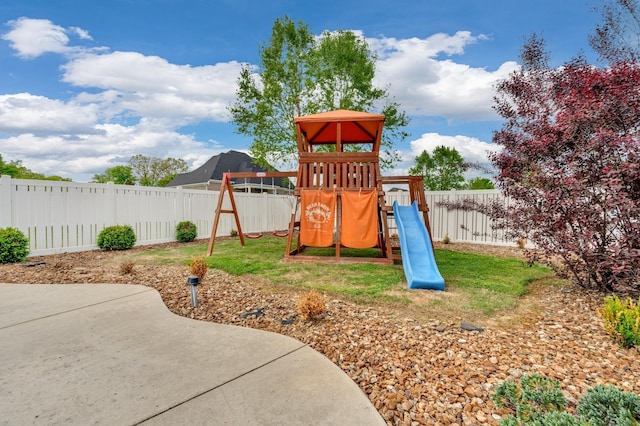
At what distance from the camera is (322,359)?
2.30m

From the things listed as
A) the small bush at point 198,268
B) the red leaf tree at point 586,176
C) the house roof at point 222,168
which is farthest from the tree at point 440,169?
the small bush at point 198,268

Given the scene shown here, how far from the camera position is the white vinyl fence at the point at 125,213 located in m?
6.72

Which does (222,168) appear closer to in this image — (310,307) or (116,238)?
(116,238)

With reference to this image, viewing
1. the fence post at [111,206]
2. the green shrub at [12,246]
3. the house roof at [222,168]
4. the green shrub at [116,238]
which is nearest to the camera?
the green shrub at [12,246]

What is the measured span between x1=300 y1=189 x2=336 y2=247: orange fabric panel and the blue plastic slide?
1.34 metres

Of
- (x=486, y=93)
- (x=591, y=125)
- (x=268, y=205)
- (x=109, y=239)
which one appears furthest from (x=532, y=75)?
(x=268, y=205)

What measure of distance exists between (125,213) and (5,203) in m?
2.42

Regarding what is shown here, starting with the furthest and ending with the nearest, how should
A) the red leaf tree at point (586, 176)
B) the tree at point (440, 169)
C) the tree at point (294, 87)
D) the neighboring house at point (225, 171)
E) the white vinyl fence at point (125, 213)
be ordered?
the neighboring house at point (225, 171), the tree at point (440, 169), the tree at point (294, 87), the white vinyl fence at point (125, 213), the red leaf tree at point (586, 176)

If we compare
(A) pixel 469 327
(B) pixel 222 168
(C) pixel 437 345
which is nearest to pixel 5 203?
(C) pixel 437 345

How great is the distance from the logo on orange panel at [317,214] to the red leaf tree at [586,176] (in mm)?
3110

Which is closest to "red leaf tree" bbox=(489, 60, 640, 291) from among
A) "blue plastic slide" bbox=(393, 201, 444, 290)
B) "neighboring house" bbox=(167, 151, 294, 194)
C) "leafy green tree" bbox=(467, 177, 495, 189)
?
"blue plastic slide" bbox=(393, 201, 444, 290)

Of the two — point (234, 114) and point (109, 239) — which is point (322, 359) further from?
point (234, 114)

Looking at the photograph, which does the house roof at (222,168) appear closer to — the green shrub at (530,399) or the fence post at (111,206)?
the fence post at (111,206)

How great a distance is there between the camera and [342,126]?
7.61 meters
